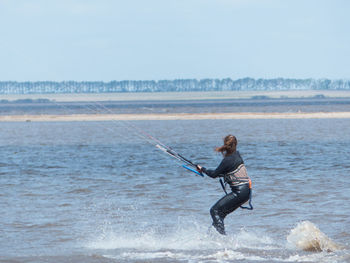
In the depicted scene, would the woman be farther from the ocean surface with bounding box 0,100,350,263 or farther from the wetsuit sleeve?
the ocean surface with bounding box 0,100,350,263

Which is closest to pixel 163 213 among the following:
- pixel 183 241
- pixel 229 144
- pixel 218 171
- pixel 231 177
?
pixel 183 241

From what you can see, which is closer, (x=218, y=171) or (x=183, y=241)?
(x=218, y=171)

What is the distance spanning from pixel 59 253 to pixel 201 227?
3349 mm

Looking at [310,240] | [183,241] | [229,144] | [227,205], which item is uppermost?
[229,144]

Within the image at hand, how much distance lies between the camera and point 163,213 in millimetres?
16859

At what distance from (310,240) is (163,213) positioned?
499 cm

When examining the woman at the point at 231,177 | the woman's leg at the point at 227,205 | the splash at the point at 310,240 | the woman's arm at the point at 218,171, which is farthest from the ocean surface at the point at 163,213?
the woman's arm at the point at 218,171

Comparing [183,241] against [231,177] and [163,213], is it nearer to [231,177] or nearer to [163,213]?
[231,177]

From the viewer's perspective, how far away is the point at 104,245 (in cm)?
1366

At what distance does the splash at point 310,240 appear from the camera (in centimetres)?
1255

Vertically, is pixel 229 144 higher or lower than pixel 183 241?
higher

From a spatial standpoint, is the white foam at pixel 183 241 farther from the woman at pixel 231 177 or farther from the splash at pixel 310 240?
the woman at pixel 231 177

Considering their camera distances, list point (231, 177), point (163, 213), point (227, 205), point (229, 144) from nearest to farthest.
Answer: point (229, 144), point (231, 177), point (227, 205), point (163, 213)

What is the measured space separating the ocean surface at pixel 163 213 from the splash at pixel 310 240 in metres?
0.02
